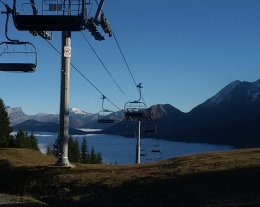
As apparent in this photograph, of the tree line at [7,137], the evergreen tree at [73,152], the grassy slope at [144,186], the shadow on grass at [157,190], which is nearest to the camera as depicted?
the shadow on grass at [157,190]

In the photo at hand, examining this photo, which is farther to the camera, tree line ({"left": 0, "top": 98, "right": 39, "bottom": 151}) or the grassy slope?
tree line ({"left": 0, "top": 98, "right": 39, "bottom": 151})

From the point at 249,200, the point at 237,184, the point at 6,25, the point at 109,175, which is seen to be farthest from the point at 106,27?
the point at 249,200

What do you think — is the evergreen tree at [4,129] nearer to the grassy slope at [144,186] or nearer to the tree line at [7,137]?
the tree line at [7,137]

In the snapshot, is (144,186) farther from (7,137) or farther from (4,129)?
(4,129)

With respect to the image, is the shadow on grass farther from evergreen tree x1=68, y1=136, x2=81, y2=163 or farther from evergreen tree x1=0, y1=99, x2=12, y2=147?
evergreen tree x1=68, y1=136, x2=81, y2=163

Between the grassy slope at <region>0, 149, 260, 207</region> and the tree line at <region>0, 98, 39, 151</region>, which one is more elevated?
the tree line at <region>0, 98, 39, 151</region>

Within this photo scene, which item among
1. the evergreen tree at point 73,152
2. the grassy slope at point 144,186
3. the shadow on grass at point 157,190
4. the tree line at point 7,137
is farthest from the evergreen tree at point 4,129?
the shadow on grass at point 157,190

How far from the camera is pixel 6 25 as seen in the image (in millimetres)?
26250

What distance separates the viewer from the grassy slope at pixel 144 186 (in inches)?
806

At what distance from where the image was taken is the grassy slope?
20469mm

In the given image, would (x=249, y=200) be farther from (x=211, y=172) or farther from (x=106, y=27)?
(x=106, y=27)

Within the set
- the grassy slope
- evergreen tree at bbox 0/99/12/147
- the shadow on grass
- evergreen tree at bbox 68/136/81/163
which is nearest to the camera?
the shadow on grass

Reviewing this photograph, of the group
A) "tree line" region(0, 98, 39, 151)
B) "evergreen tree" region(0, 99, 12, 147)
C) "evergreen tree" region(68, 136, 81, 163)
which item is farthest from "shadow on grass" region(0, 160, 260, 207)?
"evergreen tree" region(68, 136, 81, 163)

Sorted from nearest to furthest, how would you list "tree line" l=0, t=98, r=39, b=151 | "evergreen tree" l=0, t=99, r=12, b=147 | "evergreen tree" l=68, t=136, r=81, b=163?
"evergreen tree" l=0, t=99, r=12, b=147
"tree line" l=0, t=98, r=39, b=151
"evergreen tree" l=68, t=136, r=81, b=163
